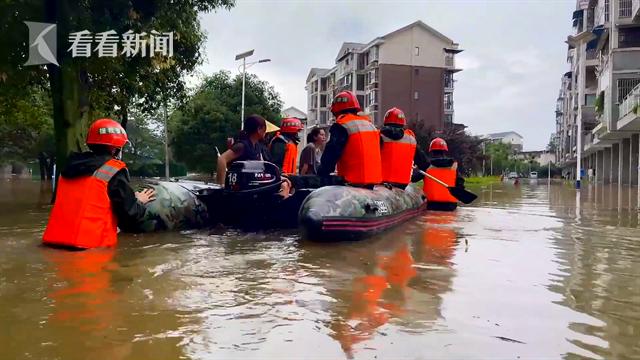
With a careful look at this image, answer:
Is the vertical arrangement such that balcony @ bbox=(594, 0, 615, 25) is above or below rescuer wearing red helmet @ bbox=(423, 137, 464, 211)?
above

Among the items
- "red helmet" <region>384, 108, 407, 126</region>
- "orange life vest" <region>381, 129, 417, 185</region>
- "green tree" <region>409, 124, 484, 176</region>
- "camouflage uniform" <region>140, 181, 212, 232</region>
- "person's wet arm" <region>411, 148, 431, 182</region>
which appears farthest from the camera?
"green tree" <region>409, 124, 484, 176</region>

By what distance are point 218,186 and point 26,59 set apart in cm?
730

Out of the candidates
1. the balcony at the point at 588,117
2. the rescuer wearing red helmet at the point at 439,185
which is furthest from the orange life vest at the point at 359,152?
the balcony at the point at 588,117

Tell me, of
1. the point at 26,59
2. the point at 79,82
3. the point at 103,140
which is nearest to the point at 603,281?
the point at 103,140

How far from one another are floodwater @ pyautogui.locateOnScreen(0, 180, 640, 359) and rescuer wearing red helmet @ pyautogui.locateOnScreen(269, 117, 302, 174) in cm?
266

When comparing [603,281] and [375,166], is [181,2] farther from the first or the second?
[603,281]

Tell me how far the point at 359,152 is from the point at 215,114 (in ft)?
104

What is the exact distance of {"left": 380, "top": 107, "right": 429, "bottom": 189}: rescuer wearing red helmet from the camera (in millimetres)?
9953

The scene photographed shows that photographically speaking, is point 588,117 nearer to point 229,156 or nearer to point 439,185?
point 439,185

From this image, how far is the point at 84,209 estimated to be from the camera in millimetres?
6453

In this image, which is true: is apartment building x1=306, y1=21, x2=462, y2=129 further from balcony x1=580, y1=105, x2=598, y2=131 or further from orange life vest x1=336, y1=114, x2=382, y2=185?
orange life vest x1=336, y1=114, x2=382, y2=185

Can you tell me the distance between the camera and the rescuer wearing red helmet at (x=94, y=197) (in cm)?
650

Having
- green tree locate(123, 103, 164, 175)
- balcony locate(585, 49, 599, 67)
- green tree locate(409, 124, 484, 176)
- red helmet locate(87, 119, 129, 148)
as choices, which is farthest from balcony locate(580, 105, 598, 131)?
red helmet locate(87, 119, 129, 148)

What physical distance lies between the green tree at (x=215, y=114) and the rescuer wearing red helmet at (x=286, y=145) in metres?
28.2
